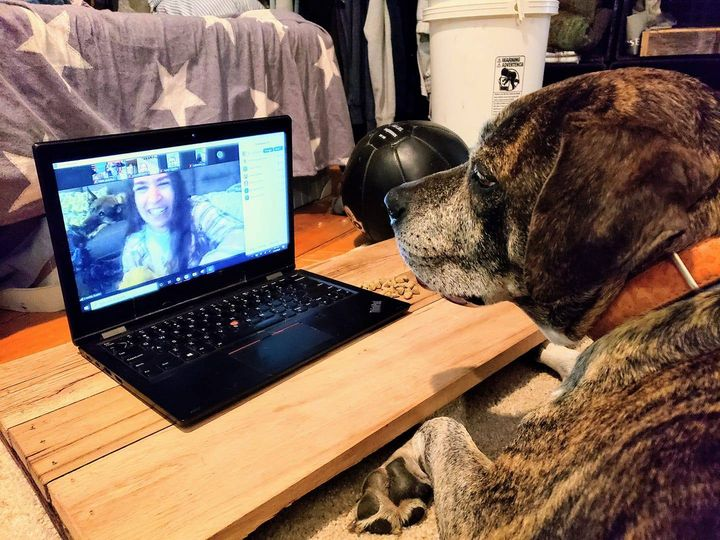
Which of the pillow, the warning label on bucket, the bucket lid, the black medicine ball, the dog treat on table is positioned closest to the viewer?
the dog treat on table

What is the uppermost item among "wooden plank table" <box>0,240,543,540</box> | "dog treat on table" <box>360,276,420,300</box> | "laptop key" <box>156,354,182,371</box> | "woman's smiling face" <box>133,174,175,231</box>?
A: "woman's smiling face" <box>133,174,175,231</box>

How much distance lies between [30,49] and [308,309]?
1.32 metres

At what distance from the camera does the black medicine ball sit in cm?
234

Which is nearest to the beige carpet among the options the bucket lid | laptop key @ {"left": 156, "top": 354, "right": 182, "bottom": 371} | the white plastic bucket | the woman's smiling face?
laptop key @ {"left": 156, "top": 354, "right": 182, "bottom": 371}

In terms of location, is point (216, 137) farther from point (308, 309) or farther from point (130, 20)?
point (130, 20)

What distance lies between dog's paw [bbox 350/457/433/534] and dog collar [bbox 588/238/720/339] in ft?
1.96

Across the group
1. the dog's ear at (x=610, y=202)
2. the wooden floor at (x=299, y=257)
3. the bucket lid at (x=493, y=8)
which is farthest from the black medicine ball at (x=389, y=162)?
the dog's ear at (x=610, y=202)

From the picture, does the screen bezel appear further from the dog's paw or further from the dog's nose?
the dog's paw

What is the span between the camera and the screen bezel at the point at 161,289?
130 cm

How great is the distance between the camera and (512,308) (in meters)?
1.71

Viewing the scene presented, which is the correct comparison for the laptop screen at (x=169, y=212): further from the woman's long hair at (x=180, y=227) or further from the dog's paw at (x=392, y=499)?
the dog's paw at (x=392, y=499)

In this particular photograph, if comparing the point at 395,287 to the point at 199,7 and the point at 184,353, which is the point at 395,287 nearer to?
the point at 184,353

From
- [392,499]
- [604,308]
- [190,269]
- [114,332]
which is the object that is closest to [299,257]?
[190,269]

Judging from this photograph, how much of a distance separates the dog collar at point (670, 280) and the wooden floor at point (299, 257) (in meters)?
1.68
